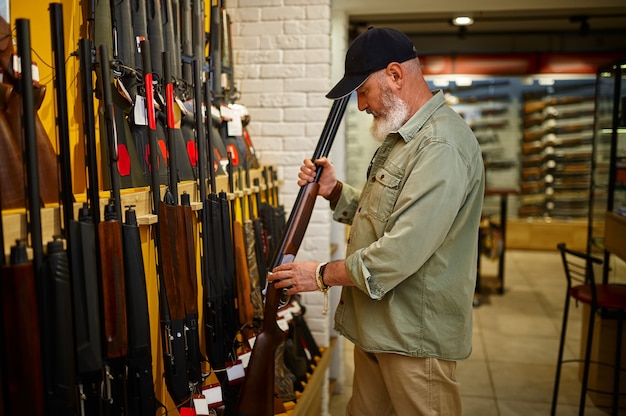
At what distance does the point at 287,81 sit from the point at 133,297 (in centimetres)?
193

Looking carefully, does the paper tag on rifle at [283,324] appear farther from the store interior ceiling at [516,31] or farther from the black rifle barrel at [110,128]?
the store interior ceiling at [516,31]

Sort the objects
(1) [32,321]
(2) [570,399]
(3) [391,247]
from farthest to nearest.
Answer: (2) [570,399] → (3) [391,247] → (1) [32,321]

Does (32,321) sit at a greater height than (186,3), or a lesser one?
lesser

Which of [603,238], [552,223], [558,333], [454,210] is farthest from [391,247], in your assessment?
[552,223]

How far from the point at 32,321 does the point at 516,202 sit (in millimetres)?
8280

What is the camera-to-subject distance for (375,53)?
1.88 meters

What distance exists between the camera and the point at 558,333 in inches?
195

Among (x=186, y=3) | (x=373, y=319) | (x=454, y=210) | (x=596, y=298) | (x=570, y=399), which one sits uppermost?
(x=186, y=3)

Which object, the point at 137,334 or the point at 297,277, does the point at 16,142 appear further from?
the point at 297,277

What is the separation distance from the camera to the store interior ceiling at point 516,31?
7102 millimetres

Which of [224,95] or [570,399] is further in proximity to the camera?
[570,399]

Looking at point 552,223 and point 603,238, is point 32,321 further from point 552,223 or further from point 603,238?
point 552,223

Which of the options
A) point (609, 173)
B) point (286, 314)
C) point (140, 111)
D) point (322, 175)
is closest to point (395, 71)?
point (322, 175)

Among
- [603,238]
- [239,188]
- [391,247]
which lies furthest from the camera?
[603,238]
